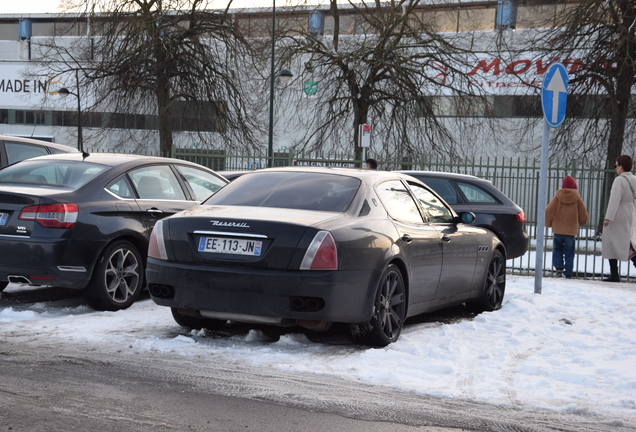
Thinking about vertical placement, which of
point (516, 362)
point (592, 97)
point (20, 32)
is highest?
point (20, 32)

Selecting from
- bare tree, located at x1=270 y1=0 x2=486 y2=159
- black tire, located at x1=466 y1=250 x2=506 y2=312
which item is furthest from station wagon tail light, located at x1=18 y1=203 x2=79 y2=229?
bare tree, located at x1=270 y1=0 x2=486 y2=159

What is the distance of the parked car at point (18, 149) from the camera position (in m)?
10.5

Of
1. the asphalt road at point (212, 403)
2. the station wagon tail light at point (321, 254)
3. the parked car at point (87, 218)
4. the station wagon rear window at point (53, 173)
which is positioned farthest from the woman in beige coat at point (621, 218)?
the asphalt road at point (212, 403)

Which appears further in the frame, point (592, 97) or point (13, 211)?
point (592, 97)

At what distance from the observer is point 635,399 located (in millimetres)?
4812

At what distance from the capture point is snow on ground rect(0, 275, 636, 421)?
4996mm

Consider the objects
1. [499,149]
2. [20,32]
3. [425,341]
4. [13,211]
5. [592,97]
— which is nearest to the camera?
[425,341]

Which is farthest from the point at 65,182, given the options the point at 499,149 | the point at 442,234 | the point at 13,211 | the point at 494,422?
the point at 499,149

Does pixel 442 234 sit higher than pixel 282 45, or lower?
lower

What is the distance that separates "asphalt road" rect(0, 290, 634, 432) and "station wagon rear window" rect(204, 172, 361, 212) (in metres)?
1.50

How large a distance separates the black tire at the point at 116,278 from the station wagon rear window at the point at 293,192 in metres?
1.54

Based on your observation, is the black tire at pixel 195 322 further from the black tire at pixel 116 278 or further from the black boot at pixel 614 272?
the black boot at pixel 614 272

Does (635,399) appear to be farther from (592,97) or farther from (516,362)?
(592,97)

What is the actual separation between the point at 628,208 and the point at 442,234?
6.30 metres
